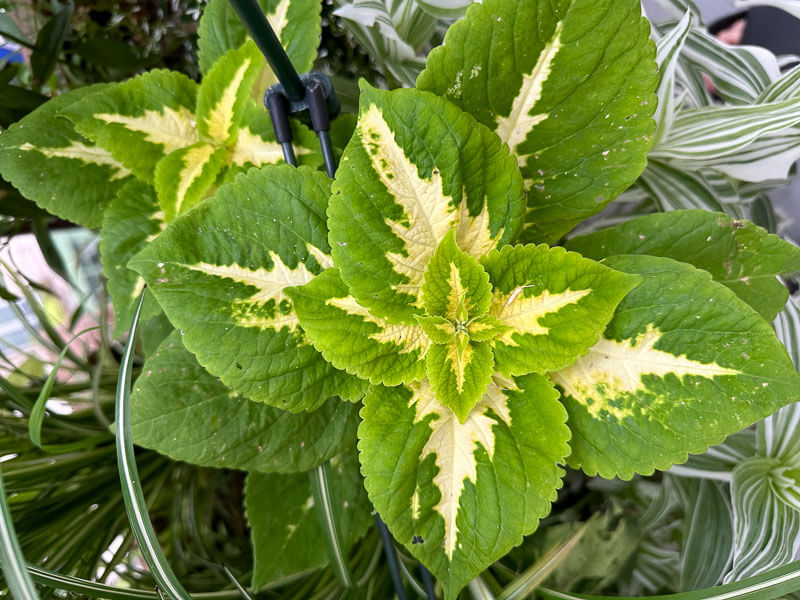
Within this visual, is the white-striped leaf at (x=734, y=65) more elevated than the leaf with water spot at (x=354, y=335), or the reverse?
the white-striped leaf at (x=734, y=65)

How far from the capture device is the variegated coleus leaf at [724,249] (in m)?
0.44

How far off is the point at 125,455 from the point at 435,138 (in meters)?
0.35

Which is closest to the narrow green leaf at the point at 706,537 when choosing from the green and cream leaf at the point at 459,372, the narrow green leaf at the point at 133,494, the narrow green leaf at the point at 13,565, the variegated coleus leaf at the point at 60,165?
the green and cream leaf at the point at 459,372

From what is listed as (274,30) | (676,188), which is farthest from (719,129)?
(274,30)

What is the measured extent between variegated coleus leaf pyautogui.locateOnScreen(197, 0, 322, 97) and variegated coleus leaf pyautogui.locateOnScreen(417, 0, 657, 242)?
16 cm

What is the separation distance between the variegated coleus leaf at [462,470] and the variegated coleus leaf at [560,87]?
0.17m

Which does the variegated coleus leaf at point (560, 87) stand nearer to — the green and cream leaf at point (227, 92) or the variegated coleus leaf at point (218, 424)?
the green and cream leaf at point (227, 92)

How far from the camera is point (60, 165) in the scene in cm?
54

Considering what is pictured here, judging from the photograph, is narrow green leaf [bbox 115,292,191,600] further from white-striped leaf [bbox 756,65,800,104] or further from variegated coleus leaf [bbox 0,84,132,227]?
white-striped leaf [bbox 756,65,800,104]

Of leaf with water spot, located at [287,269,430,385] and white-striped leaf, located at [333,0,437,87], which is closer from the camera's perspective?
leaf with water spot, located at [287,269,430,385]

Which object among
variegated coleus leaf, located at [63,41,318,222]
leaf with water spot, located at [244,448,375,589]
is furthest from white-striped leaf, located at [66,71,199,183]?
leaf with water spot, located at [244,448,375,589]

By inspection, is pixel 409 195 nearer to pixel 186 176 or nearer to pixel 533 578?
pixel 186 176

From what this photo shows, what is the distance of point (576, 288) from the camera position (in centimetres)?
39

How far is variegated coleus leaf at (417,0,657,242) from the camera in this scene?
382mm
